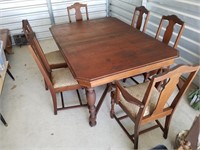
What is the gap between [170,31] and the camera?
6.84 ft

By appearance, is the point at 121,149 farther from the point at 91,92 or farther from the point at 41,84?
the point at 41,84

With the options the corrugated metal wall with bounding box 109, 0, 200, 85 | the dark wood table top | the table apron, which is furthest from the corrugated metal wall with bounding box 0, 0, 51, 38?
the table apron

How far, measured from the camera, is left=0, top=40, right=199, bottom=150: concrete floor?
1791 mm

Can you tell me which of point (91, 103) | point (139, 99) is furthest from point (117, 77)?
point (91, 103)

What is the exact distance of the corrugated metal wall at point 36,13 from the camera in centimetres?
371

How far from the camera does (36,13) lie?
12.8ft

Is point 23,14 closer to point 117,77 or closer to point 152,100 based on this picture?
point 117,77

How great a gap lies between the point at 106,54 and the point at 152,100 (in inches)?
23.8

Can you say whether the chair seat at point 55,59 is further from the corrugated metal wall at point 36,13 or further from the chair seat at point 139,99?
the corrugated metal wall at point 36,13

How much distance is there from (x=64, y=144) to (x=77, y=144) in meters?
0.13

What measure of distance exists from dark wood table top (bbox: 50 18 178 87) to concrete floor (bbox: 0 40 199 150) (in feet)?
2.09

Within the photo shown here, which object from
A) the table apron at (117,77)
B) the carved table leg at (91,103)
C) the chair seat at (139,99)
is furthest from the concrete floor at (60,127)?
the table apron at (117,77)

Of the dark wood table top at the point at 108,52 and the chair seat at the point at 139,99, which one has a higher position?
the dark wood table top at the point at 108,52

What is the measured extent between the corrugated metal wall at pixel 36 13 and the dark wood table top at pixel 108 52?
66.2 inches
